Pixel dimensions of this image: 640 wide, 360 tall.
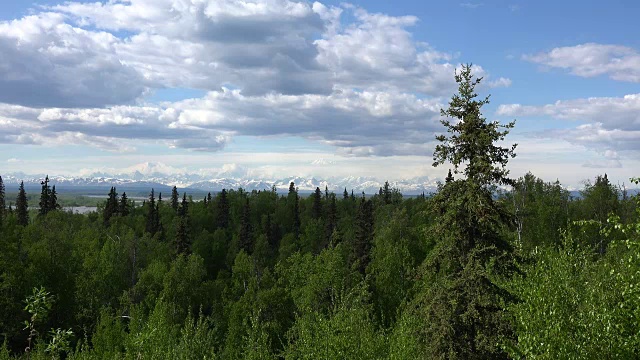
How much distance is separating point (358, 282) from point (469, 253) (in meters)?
44.3

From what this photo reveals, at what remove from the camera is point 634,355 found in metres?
15.2

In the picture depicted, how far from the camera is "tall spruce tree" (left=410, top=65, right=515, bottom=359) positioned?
69.5 ft

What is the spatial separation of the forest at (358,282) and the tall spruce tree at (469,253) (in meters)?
0.07

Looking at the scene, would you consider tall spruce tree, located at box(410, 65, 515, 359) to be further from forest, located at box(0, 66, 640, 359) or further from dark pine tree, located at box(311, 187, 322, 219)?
dark pine tree, located at box(311, 187, 322, 219)

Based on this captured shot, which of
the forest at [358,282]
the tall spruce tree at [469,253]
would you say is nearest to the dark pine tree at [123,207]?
the forest at [358,282]

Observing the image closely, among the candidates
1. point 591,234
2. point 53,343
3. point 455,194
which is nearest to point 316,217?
point 591,234

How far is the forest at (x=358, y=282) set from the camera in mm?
17202

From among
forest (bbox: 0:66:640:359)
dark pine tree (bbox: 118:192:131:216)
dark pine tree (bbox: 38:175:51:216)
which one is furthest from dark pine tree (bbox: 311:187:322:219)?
dark pine tree (bbox: 38:175:51:216)

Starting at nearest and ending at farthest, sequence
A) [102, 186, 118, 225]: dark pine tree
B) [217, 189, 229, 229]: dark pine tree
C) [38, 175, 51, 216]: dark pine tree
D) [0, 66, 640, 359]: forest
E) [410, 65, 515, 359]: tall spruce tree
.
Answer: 1. [0, 66, 640, 359]: forest
2. [410, 65, 515, 359]: tall spruce tree
3. [38, 175, 51, 216]: dark pine tree
4. [102, 186, 118, 225]: dark pine tree
5. [217, 189, 229, 229]: dark pine tree

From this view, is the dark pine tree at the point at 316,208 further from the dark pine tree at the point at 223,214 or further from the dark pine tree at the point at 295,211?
the dark pine tree at the point at 223,214

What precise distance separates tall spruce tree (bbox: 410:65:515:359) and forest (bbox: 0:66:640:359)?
0.07m

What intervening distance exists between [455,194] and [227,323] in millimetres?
45446

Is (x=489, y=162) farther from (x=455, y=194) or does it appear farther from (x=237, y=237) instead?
(x=237, y=237)

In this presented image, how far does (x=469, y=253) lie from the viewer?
21812 mm
